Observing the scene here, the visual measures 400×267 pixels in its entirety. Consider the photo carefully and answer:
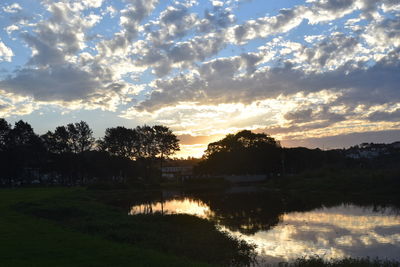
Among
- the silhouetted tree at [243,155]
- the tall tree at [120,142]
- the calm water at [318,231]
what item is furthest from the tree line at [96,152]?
the calm water at [318,231]

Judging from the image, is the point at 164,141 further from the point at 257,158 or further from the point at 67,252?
the point at 67,252

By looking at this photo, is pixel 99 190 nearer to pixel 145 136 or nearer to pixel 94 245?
pixel 145 136

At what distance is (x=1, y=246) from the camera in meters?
17.2

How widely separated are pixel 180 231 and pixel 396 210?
1022 inches

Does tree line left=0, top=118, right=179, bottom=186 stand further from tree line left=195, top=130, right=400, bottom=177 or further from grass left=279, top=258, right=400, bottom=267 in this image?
grass left=279, top=258, right=400, bottom=267

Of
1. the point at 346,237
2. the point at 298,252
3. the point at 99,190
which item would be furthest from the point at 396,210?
the point at 99,190

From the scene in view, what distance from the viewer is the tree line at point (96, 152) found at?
11681 centimetres

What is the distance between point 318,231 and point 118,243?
627 inches

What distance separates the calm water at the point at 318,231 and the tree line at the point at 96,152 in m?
87.2

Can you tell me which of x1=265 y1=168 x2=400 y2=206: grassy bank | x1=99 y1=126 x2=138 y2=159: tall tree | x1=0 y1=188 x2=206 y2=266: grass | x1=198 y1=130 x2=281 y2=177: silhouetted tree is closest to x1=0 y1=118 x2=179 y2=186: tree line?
x1=99 y1=126 x2=138 y2=159: tall tree

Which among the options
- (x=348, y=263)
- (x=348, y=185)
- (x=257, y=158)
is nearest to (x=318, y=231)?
(x=348, y=263)

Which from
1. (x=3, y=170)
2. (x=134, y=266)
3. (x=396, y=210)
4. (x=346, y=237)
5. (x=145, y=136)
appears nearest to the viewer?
(x=134, y=266)

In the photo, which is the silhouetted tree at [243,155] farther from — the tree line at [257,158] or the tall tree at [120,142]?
the tall tree at [120,142]

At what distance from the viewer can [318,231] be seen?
89.5ft
